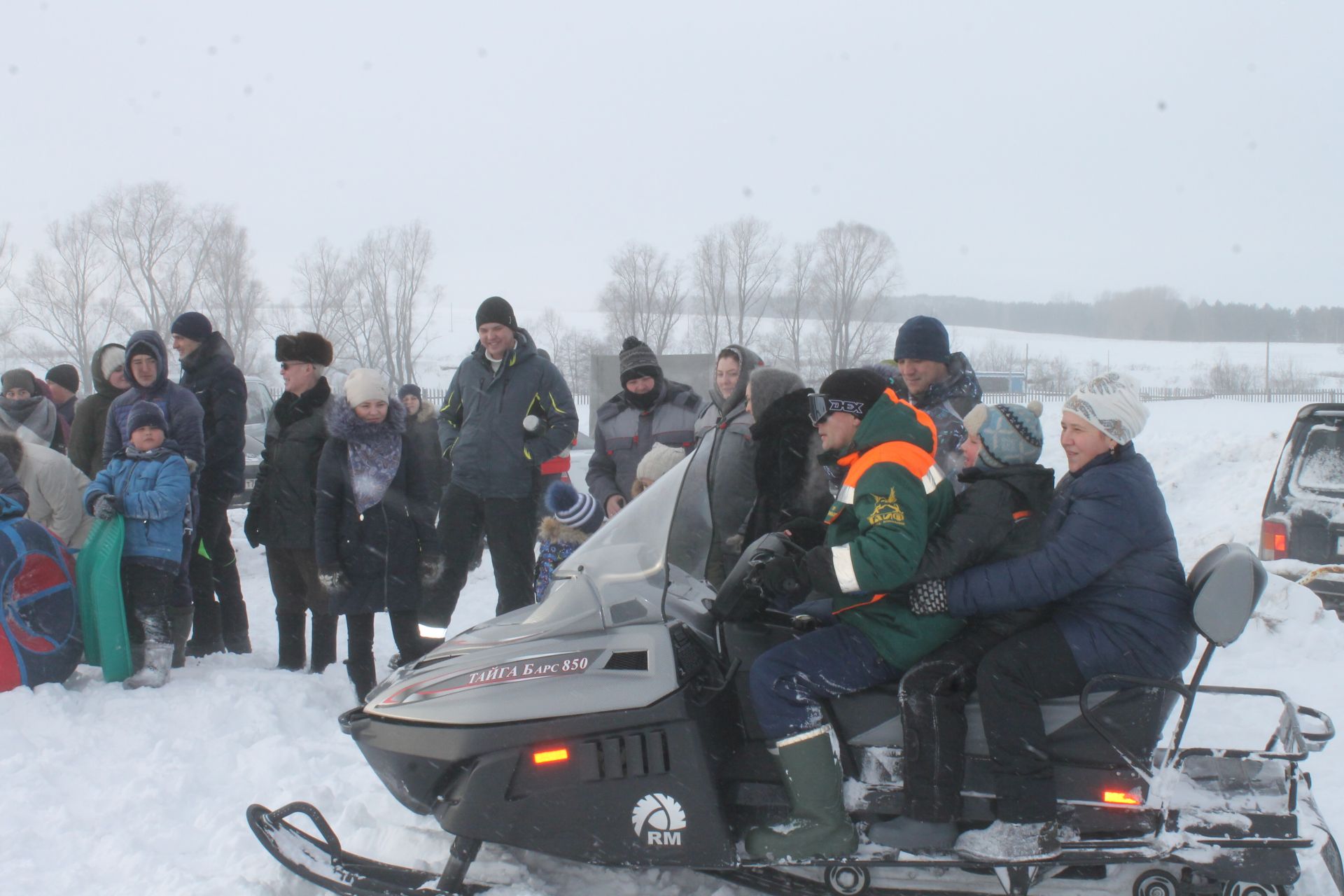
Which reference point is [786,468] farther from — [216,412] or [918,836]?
[216,412]

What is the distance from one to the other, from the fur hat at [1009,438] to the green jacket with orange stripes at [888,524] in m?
0.14

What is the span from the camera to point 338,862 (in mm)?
2895

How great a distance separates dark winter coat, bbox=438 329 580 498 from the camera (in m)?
5.07

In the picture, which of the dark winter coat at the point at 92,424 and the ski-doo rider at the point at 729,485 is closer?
the ski-doo rider at the point at 729,485

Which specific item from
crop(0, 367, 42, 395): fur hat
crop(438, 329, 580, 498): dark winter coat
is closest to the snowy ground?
crop(438, 329, 580, 498): dark winter coat

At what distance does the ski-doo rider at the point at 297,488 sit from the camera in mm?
5109

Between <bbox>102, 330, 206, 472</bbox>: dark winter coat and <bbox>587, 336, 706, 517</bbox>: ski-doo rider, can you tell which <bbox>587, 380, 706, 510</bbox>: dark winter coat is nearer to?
<bbox>587, 336, 706, 517</bbox>: ski-doo rider

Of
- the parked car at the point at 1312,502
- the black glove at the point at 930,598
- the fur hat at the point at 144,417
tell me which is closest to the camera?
the black glove at the point at 930,598

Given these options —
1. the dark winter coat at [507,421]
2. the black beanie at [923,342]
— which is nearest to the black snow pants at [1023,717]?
the black beanie at [923,342]

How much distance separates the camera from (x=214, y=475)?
18.2 ft

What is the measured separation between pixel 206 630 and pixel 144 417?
148 cm

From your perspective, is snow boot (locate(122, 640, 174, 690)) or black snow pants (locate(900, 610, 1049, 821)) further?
snow boot (locate(122, 640, 174, 690))

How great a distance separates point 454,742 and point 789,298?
4152 centimetres

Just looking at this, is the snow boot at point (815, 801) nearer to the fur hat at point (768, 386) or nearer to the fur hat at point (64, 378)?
the fur hat at point (768, 386)
